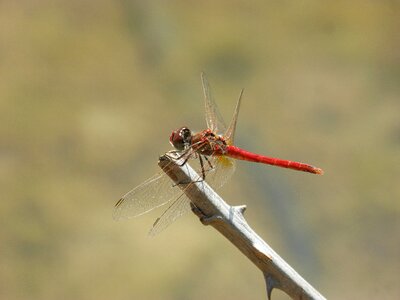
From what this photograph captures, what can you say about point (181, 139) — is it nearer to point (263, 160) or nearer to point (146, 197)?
point (146, 197)

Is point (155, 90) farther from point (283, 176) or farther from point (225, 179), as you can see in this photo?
point (225, 179)

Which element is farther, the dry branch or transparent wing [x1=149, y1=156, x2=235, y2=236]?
transparent wing [x1=149, y1=156, x2=235, y2=236]

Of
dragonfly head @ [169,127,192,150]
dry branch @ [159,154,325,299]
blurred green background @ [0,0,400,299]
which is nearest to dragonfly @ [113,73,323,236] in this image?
dragonfly head @ [169,127,192,150]

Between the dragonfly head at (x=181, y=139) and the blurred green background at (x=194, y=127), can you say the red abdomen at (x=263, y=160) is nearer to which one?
the dragonfly head at (x=181, y=139)

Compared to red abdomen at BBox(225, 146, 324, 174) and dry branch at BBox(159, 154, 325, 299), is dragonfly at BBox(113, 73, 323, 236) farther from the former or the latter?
dry branch at BBox(159, 154, 325, 299)

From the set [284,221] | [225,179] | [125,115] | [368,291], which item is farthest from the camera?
[125,115]

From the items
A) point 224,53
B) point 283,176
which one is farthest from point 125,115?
point 283,176

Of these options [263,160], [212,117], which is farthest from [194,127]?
[212,117]
